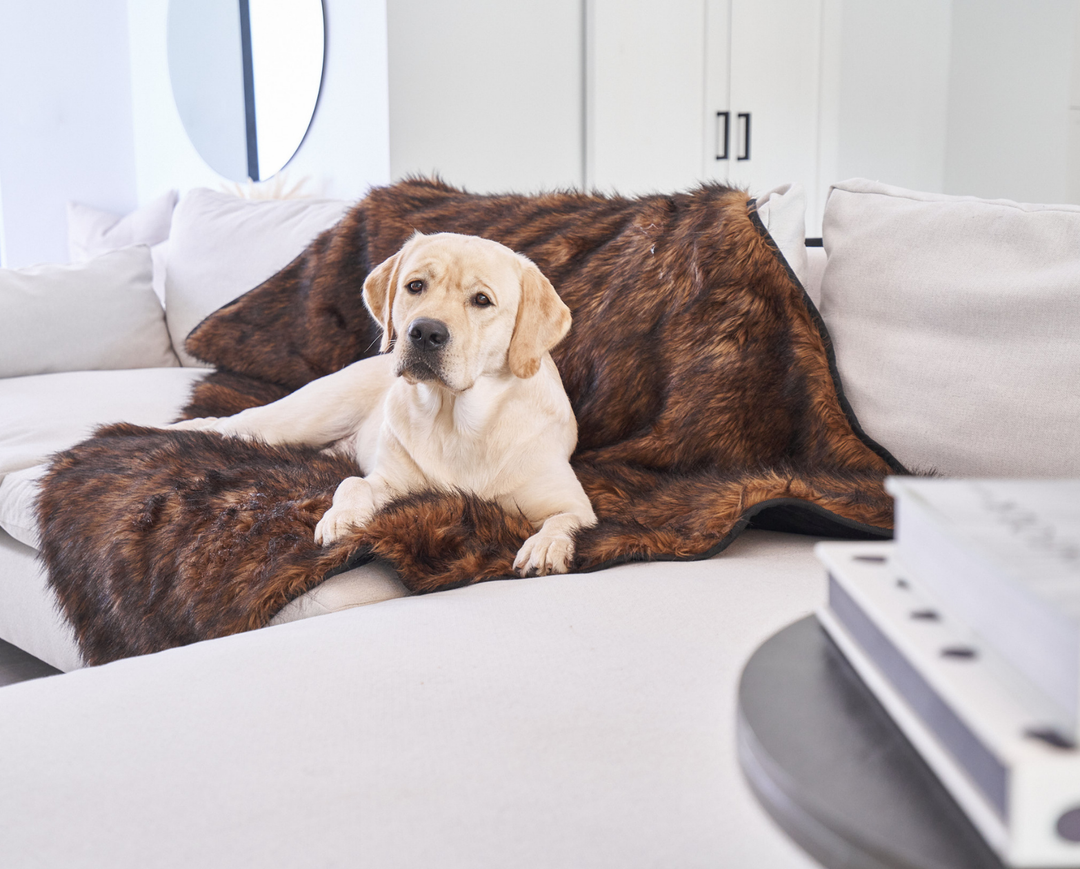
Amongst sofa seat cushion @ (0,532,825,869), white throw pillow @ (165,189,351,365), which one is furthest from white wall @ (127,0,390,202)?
sofa seat cushion @ (0,532,825,869)

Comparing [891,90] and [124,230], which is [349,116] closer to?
[124,230]

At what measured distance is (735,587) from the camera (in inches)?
43.4

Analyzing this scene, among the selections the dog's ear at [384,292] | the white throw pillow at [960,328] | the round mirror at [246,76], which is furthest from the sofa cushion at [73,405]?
the round mirror at [246,76]

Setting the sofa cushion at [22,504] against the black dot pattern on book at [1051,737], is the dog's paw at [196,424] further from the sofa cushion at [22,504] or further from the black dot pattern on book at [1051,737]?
the black dot pattern on book at [1051,737]

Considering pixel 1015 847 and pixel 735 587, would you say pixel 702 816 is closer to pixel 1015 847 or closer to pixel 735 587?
pixel 1015 847

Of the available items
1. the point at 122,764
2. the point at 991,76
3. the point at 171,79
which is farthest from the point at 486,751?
the point at 991,76

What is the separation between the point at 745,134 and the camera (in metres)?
4.70

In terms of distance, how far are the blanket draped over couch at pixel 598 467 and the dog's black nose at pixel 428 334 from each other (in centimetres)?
26

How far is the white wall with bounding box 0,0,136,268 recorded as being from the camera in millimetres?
4785

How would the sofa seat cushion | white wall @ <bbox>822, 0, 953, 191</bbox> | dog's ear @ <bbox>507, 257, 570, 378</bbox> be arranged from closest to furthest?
the sofa seat cushion < dog's ear @ <bbox>507, 257, 570, 378</bbox> < white wall @ <bbox>822, 0, 953, 191</bbox>

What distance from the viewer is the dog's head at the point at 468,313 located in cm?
147

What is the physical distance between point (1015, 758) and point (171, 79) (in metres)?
5.32

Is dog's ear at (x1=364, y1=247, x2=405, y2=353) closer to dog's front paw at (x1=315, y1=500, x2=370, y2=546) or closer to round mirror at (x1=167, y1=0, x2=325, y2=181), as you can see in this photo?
dog's front paw at (x1=315, y1=500, x2=370, y2=546)

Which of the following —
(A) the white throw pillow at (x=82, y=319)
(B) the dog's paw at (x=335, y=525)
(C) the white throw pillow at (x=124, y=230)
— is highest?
(C) the white throw pillow at (x=124, y=230)
